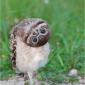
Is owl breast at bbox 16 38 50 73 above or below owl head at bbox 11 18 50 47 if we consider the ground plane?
below

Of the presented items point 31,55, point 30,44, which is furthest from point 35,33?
point 31,55

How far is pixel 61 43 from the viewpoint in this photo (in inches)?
253

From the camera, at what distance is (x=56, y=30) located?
6.79 metres

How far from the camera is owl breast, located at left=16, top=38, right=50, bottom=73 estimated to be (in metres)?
4.55

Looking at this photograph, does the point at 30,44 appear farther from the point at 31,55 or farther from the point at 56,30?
the point at 56,30

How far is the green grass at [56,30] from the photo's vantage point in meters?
5.78

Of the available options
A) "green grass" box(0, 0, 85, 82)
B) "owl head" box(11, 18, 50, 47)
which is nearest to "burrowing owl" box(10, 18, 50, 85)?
"owl head" box(11, 18, 50, 47)

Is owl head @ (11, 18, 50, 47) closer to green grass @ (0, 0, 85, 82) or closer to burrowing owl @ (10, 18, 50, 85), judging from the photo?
burrowing owl @ (10, 18, 50, 85)

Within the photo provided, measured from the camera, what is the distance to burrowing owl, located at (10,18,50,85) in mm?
4465

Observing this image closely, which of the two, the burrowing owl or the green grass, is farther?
the green grass

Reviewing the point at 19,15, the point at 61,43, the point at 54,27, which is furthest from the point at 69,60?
the point at 19,15

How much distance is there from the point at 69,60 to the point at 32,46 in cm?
142

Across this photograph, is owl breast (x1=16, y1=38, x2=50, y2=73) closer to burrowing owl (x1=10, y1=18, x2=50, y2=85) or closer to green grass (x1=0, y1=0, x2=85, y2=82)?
burrowing owl (x1=10, y1=18, x2=50, y2=85)

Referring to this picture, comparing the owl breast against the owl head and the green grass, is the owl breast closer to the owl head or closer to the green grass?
the owl head
